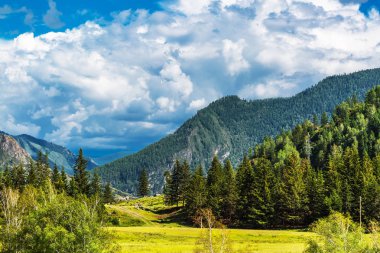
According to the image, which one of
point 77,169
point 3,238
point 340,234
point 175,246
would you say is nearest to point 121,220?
point 77,169

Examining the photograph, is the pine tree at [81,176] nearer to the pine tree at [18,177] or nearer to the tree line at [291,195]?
the pine tree at [18,177]

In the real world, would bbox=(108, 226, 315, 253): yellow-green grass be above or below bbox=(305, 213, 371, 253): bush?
below

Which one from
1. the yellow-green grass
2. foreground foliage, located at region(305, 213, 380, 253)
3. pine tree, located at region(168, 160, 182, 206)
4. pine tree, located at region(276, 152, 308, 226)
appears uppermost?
pine tree, located at region(168, 160, 182, 206)

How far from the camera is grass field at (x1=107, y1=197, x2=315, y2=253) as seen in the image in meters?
72.7

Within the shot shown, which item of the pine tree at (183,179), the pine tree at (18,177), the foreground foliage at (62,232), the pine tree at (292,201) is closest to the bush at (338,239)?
the foreground foliage at (62,232)

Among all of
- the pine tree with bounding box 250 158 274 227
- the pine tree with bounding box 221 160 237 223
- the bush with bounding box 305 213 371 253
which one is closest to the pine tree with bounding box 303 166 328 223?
the pine tree with bounding box 250 158 274 227

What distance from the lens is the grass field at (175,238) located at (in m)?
72.7

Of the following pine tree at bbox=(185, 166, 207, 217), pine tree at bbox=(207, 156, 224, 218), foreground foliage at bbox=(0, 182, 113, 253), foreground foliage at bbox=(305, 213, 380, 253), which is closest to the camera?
foreground foliage at bbox=(305, 213, 380, 253)

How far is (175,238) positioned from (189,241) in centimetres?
630

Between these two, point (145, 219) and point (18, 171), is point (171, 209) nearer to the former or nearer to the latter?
point (145, 219)

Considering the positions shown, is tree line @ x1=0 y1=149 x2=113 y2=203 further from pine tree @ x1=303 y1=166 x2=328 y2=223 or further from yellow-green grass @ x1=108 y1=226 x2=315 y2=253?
pine tree @ x1=303 y1=166 x2=328 y2=223

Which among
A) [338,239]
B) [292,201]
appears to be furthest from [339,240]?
[292,201]

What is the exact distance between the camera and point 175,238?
92.3 metres

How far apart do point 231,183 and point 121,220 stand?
34.7m
